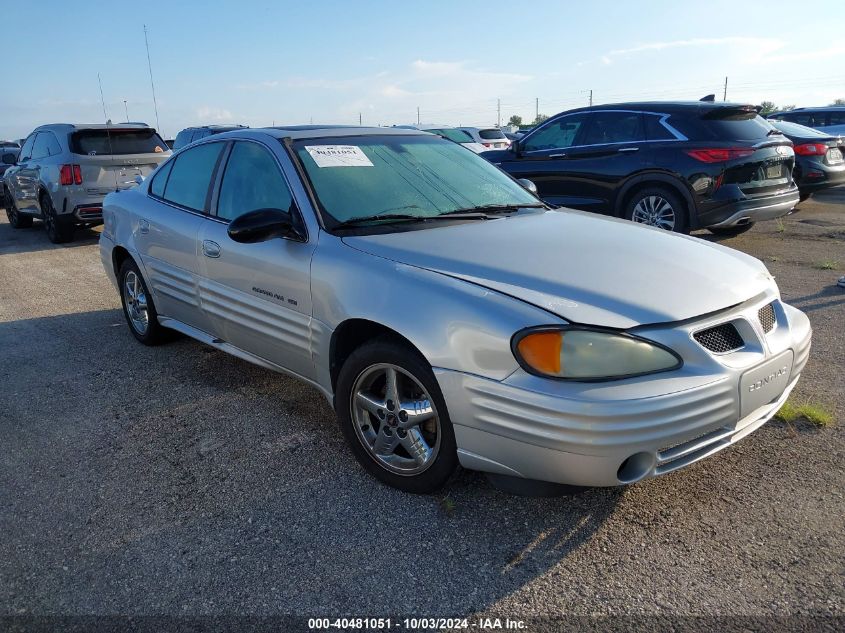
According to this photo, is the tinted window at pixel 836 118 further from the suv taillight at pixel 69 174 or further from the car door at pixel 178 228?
the car door at pixel 178 228

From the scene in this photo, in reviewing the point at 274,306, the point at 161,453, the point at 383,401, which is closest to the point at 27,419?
the point at 161,453

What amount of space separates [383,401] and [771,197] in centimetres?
636

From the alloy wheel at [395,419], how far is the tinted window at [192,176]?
1.78m

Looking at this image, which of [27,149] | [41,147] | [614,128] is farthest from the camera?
[27,149]

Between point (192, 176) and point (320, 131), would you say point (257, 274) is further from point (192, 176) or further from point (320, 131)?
point (192, 176)

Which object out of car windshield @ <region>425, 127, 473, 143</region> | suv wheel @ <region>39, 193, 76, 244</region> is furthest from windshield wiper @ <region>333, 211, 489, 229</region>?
car windshield @ <region>425, 127, 473, 143</region>

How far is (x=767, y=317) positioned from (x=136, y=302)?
4227 mm

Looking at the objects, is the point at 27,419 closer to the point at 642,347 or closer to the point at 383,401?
the point at 383,401

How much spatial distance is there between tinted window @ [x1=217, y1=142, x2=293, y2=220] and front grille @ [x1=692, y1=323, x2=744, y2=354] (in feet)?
6.72

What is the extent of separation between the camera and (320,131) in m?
4.02

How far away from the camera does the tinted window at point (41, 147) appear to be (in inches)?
418

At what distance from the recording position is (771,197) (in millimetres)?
7664

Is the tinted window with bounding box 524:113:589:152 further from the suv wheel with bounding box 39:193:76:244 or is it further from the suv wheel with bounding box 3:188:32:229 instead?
the suv wheel with bounding box 3:188:32:229

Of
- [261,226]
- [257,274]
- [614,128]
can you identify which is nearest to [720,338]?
[261,226]
